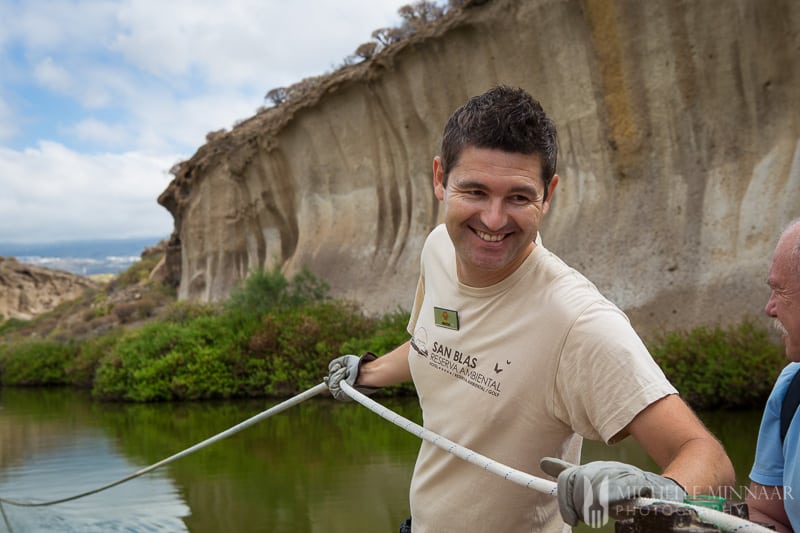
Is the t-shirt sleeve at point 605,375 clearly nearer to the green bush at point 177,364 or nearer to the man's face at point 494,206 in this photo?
the man's face at point 494,206

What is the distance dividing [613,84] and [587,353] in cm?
1142

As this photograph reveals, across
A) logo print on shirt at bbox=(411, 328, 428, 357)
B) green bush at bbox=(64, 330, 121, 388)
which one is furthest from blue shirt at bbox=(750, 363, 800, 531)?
green bush at bbox=(64, 330, 121, 388)

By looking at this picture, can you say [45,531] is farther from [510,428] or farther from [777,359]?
[777,359]

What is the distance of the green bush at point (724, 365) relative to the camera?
8.62 metres

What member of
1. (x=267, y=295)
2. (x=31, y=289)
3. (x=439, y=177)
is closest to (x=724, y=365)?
(x=439, y=177)

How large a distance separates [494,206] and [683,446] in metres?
0.76

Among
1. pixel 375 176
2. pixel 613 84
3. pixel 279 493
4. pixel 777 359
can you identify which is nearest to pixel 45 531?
pixel 279 493

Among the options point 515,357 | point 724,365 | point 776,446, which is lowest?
point 724,365

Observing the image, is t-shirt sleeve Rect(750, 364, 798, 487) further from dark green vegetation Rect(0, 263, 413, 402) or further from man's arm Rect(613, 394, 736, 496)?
dark green vegetation Rect(0, 263, 413, 402)

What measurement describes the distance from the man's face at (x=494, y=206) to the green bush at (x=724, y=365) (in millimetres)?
7589

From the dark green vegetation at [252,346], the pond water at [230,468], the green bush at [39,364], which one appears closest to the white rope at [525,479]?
the pond water at [230,468]

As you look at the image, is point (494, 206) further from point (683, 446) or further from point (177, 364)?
point (177, 364)

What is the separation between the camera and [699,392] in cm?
892
